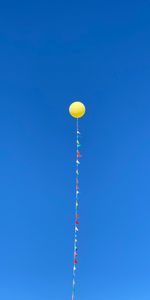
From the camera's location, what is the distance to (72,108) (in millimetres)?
13547
